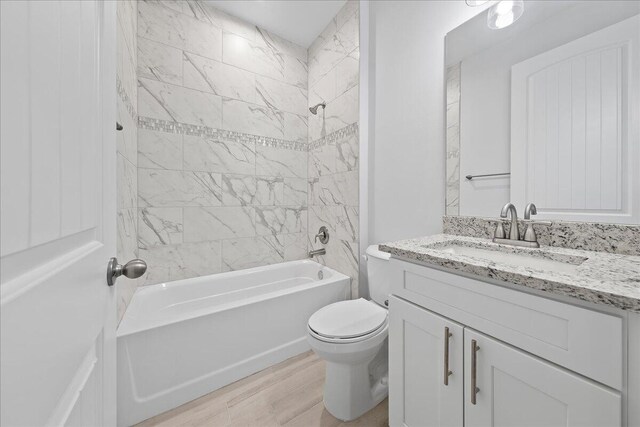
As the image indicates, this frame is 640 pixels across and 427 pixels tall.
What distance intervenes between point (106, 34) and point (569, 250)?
5.33 ft

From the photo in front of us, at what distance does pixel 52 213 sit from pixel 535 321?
1023mm

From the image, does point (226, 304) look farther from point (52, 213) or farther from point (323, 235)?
point (52, 213)

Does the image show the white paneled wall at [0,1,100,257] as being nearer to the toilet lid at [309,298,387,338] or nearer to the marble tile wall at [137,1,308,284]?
the toilet lid at [309,298,387,338]

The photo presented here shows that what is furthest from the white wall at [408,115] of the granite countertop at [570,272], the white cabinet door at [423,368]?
the white cabinet door at [423,368]

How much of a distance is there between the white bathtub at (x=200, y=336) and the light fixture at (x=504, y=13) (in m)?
1.83

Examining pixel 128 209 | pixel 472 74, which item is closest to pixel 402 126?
pixel 472 74

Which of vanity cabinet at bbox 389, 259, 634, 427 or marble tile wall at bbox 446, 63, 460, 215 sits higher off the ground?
marble tile wall at bbox 446, 63, 460, 215

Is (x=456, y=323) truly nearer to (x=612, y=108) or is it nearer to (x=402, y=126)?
(x=612, y=108)

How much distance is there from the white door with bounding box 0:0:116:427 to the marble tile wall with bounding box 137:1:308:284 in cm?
162

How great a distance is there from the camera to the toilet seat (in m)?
1.24

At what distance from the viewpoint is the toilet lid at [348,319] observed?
1286 mm

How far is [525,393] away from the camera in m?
0.68

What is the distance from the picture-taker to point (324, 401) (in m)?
1.36

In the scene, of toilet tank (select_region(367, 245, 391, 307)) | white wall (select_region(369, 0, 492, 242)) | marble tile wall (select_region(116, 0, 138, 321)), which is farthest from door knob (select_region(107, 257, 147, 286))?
white wall (select_region(369, 0, 492, 242))
